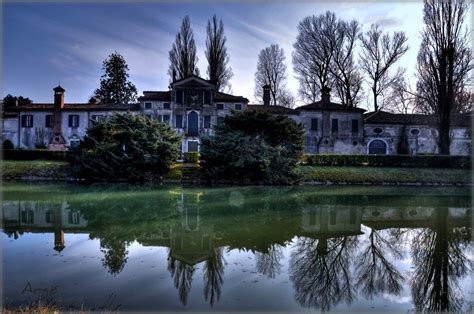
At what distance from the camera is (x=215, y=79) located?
35781 millimetres

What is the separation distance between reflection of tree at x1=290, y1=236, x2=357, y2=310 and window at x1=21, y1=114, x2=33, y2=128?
108ft

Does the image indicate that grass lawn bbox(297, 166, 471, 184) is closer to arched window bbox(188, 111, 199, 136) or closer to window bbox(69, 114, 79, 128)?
arched window bbox(188, 111, 199, 136)

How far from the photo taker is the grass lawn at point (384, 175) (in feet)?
72.6

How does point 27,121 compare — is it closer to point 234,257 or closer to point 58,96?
point 58,96

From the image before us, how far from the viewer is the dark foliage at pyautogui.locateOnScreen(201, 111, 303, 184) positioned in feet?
67.7

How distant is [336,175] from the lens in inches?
880

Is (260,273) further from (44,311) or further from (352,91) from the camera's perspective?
(352,91)

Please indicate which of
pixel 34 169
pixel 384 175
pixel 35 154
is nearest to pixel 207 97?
pixel 35 154

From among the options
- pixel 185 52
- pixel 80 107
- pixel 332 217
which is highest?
pixel 185 52

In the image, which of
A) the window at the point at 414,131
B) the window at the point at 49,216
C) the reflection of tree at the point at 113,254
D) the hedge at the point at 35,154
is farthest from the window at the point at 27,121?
the window at the point at 414,131

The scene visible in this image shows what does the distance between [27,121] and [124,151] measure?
17421mm

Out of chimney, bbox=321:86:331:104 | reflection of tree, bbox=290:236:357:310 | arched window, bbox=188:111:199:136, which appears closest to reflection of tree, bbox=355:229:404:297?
reflection of tree, bbox=290:236:357:310

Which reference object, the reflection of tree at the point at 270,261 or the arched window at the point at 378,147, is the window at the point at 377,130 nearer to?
the arched window at the point at 378,147

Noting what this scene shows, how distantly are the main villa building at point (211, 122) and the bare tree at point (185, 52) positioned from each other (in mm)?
4179
